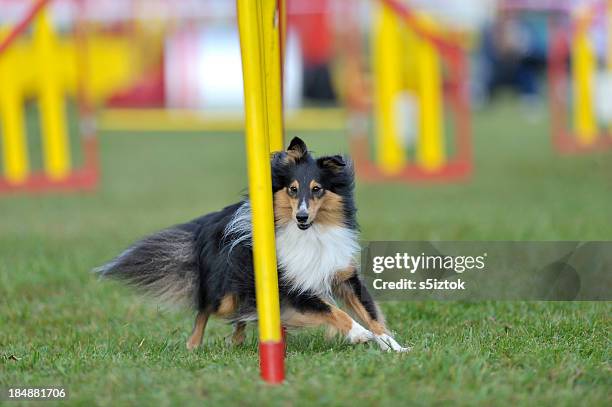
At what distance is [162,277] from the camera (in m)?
4.73

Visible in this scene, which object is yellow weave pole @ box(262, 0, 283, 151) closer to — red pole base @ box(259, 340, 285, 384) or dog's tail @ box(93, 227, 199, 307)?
dog's tail @ box(93, 227, 199, 307)

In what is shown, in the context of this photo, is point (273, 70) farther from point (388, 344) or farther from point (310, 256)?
point (388, 344)

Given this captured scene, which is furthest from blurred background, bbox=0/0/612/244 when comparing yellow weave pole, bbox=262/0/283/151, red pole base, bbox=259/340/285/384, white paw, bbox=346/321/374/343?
red pole base, bbox=259/340/285/384

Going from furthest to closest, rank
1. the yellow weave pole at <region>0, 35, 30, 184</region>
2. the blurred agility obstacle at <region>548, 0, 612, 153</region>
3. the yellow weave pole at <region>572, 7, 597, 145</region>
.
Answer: the yellow weave pole at <region>572, 7, 597, 145</region>, the blurred agility obstacle at <region>548, 0, 612, 153</region>, the yellow weave pole at <region>0, 35, 30, 184</region>

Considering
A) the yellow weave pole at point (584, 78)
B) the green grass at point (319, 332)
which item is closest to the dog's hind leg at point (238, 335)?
the green grass at point (319, 332)

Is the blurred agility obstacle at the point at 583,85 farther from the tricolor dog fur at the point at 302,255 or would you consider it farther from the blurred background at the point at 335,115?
the tricolor dog fur at the point at 302,255

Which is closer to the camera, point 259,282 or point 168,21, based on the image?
point 259,282

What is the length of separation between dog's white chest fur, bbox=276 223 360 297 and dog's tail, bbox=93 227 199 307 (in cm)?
61

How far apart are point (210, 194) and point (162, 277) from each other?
6.25 m

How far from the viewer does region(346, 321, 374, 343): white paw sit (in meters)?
4.20

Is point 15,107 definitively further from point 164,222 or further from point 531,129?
point 531,129

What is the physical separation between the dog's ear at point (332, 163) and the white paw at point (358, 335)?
68cm

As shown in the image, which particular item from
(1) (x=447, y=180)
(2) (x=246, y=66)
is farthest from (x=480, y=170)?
(2) (x=246, y=66)

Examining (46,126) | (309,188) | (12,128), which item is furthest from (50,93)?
(309,188)
